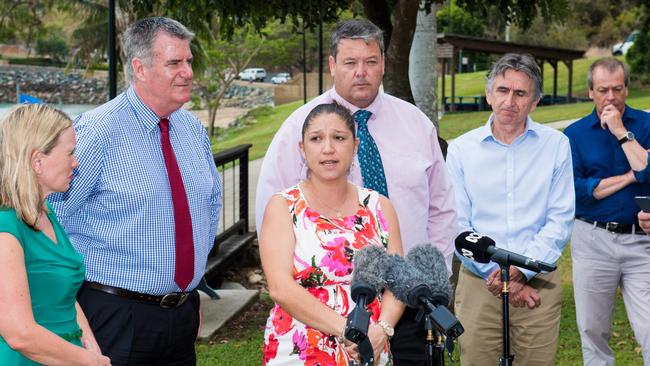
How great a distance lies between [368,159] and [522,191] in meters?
1.03

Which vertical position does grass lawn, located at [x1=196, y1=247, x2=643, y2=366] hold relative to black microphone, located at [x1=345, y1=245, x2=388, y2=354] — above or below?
below

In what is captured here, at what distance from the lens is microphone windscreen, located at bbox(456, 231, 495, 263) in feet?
14.0

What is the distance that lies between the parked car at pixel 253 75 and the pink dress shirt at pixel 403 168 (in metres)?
84.1

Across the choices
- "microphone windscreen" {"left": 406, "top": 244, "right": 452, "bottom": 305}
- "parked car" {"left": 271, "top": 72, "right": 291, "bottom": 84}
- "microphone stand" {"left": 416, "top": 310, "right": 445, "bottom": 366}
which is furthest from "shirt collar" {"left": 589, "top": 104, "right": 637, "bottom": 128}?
"parked car" {"left": 271, "top": 72, "right": 291, "bottom": 84}

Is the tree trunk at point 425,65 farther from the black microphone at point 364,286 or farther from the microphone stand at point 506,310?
the black microphone at point 364,286

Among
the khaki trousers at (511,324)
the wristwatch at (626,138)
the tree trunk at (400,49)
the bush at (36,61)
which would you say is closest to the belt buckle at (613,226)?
the wristwatch at (626,138)

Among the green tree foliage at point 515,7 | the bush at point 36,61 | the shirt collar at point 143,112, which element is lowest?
the bush at point 36,61

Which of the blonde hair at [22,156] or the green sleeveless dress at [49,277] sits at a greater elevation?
the blonde hair at [22,156]

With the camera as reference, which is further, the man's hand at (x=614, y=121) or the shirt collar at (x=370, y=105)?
the man's hand at (x=614, y=121)

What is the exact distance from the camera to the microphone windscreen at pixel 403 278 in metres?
3.14

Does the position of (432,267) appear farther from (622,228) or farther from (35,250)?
(622,228)

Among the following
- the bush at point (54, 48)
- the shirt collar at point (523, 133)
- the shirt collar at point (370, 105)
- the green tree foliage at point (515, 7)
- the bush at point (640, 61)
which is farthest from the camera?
the bush at point (54, 48)

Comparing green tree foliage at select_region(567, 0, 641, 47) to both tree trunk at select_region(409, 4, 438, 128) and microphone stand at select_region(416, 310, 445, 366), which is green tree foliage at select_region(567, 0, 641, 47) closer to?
tree trunk at select_region(409, 4, 438, 128)

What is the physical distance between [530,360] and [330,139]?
208cm
